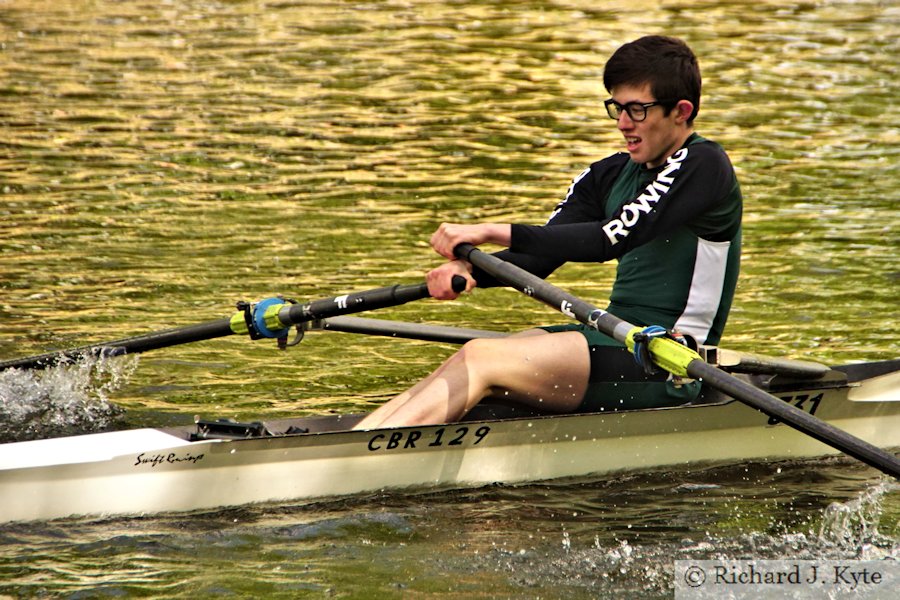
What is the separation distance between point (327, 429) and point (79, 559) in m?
1.35

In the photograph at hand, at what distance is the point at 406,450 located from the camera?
604cm

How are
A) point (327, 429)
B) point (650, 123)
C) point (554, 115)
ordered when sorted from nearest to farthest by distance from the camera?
point (650, 123) < point (327, 429) < point (554, 115)

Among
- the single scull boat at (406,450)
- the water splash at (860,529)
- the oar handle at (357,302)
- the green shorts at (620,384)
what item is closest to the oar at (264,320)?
the oar handle at (357,302)

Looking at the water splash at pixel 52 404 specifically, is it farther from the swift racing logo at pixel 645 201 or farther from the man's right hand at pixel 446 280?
the swift racing logo at pixel 645 201

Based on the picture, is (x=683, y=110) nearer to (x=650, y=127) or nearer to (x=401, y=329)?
(x=650, y=127)

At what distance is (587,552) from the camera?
565 cm

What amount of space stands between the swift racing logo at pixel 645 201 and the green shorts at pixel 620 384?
1.62 ft

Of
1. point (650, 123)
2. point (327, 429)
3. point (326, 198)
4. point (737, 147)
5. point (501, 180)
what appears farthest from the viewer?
point (737, 147)

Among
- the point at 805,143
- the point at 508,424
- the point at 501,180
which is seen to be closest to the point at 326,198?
the point at 501,180

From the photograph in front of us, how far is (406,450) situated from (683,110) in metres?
1.97

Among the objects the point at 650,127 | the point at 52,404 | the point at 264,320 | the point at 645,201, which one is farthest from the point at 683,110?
the point at 52,404

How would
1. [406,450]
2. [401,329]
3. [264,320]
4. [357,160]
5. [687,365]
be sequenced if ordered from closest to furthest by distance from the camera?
[687,365]
[406,450]
[264,320]
[401,329]
[357,160]

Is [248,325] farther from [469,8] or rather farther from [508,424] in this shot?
[469,8]

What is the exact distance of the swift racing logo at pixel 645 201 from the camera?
228 inches
